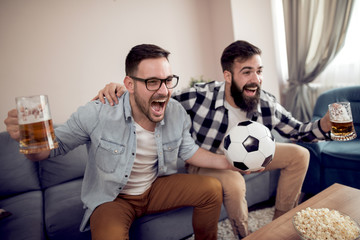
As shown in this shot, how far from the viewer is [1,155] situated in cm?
177

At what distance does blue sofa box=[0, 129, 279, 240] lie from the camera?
133cm

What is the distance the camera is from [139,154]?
1367 mm

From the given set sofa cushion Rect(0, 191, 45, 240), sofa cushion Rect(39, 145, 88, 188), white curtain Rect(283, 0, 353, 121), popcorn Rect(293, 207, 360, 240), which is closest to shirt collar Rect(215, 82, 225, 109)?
popcorn Rect(293, 207, 360, 240)

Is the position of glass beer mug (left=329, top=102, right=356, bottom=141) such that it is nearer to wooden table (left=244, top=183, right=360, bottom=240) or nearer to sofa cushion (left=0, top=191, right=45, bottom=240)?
wooden table (left=244, top=183, right=360, bottom=240)

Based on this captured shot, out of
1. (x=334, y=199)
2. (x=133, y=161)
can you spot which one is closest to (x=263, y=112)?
(x=334, y=199)

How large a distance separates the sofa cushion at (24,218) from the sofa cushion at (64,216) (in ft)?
0.15

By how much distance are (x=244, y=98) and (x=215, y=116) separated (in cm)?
23

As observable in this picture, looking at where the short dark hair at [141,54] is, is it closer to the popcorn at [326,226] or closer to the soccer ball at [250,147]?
the soccer ball at [250,147]

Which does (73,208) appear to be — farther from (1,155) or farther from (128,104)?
(1,155)

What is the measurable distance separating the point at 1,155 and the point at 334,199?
86.0 inches

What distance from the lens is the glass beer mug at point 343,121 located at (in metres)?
1.24

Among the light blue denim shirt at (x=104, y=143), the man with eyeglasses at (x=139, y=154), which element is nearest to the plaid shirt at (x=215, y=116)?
the man with eyeglasses at (x=139, y=154)

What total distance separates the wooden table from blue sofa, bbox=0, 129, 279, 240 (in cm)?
63

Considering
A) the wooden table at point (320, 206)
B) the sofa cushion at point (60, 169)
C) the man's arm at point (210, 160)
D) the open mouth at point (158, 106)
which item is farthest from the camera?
the sofa cushion at point (60, 169)
